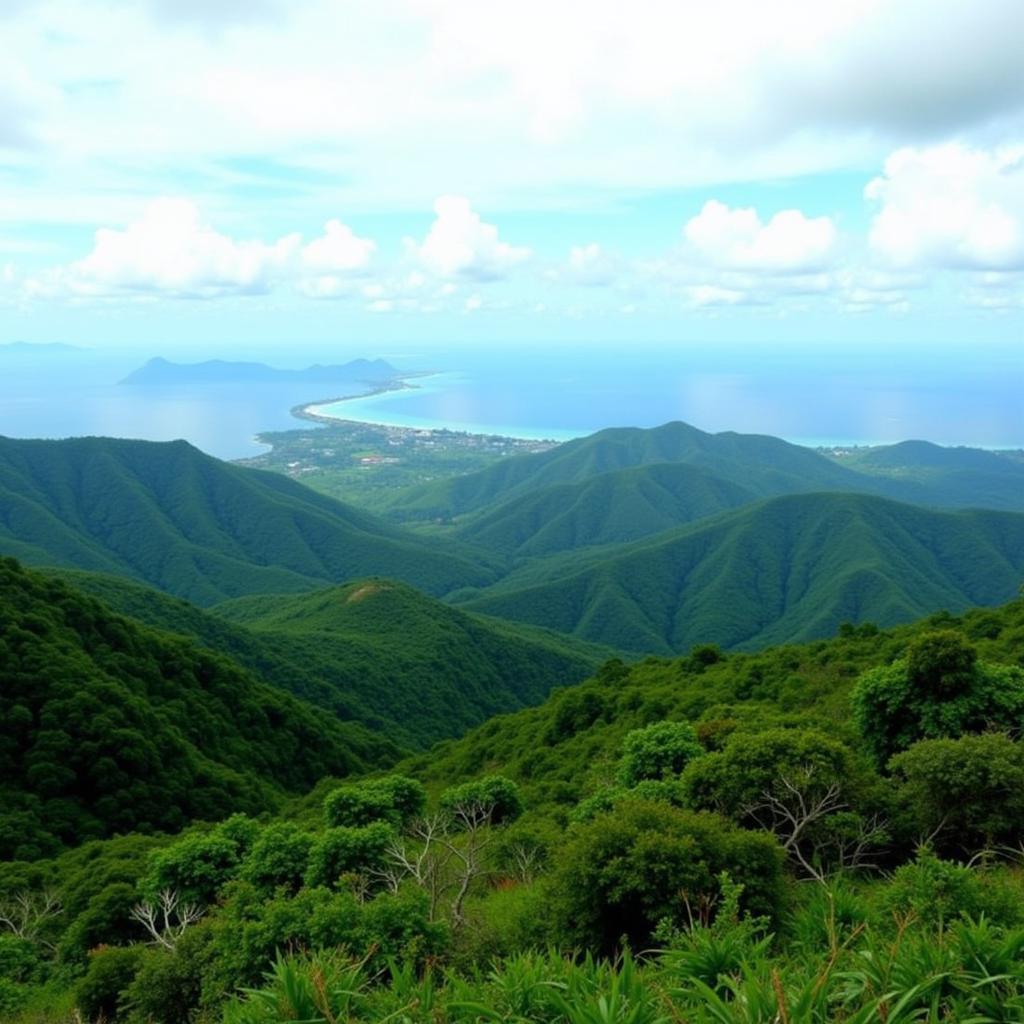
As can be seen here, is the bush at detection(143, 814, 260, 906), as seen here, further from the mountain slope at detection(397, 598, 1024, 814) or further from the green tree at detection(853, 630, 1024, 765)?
the green tree at detection(853, 630, 1024, 765)

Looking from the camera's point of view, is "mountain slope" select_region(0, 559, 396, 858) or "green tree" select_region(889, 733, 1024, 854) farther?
"mountain slope" select_region(0, 559, 396, 858)

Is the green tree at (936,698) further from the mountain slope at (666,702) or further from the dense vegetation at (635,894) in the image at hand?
the mountain slope at (666,702)

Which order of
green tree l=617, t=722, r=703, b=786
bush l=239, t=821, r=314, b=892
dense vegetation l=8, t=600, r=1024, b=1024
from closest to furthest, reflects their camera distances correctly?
dense vegetation l=8, t=600, r=1024, b=1024, bush l=239, t=821, r=314, b=892, green tree l=617, t=722, r=703, b=786

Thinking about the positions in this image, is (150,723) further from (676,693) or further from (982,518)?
(982,518)

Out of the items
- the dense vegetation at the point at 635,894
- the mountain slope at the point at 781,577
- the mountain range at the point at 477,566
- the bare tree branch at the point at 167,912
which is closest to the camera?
the dense vegetation at the point at 635,894

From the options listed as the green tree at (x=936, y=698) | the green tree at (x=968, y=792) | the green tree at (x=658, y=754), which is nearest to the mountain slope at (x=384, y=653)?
the green tree at (x=658, y=754)

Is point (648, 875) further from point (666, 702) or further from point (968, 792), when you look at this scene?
point (666, 702)

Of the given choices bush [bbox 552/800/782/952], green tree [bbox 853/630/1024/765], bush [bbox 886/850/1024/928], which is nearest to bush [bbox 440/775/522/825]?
green tree [bbox 853/630/1024/765]
